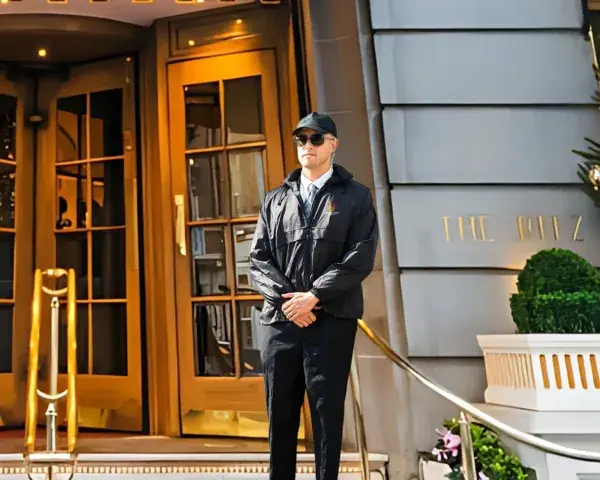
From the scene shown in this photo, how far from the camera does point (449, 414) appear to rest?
3.34m

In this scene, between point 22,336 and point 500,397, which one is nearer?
point 500,397

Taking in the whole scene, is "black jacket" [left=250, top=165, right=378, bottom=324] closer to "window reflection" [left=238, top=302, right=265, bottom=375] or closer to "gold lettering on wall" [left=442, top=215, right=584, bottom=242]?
"gold lettering on wall" [left=442, top=215, right=584, bottom=242]

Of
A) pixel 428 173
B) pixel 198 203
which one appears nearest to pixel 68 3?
pixel 198 203

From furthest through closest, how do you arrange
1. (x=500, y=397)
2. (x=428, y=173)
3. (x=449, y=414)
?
(x=428, y=173), (x=449, y=414), (x=500, y=397)

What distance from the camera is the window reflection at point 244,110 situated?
4.34m

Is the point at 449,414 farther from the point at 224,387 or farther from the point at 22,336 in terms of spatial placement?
the point at 22,336

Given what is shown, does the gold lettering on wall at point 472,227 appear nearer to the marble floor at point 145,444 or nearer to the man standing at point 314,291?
the man standing at point 314,291

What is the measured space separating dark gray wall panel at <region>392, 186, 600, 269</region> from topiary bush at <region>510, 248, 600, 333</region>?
1.74ft

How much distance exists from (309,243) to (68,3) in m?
3.36

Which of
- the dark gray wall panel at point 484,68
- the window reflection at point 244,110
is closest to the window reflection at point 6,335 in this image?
the window reflection at point 244,110

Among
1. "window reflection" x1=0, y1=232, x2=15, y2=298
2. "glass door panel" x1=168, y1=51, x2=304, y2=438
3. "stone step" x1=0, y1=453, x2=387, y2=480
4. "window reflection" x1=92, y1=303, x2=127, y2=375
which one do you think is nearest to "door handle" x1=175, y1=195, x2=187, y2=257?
"glass door panel" x1=168, y1=51, x2=304, y2=438

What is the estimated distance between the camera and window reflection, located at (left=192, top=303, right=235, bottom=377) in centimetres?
410

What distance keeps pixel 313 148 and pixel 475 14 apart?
2.34m

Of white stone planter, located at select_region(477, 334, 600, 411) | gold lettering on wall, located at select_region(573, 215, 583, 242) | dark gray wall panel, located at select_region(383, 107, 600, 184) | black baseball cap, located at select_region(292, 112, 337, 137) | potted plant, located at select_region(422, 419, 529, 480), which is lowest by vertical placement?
potted plant, located at select_region(422, 419, 529, 480)
